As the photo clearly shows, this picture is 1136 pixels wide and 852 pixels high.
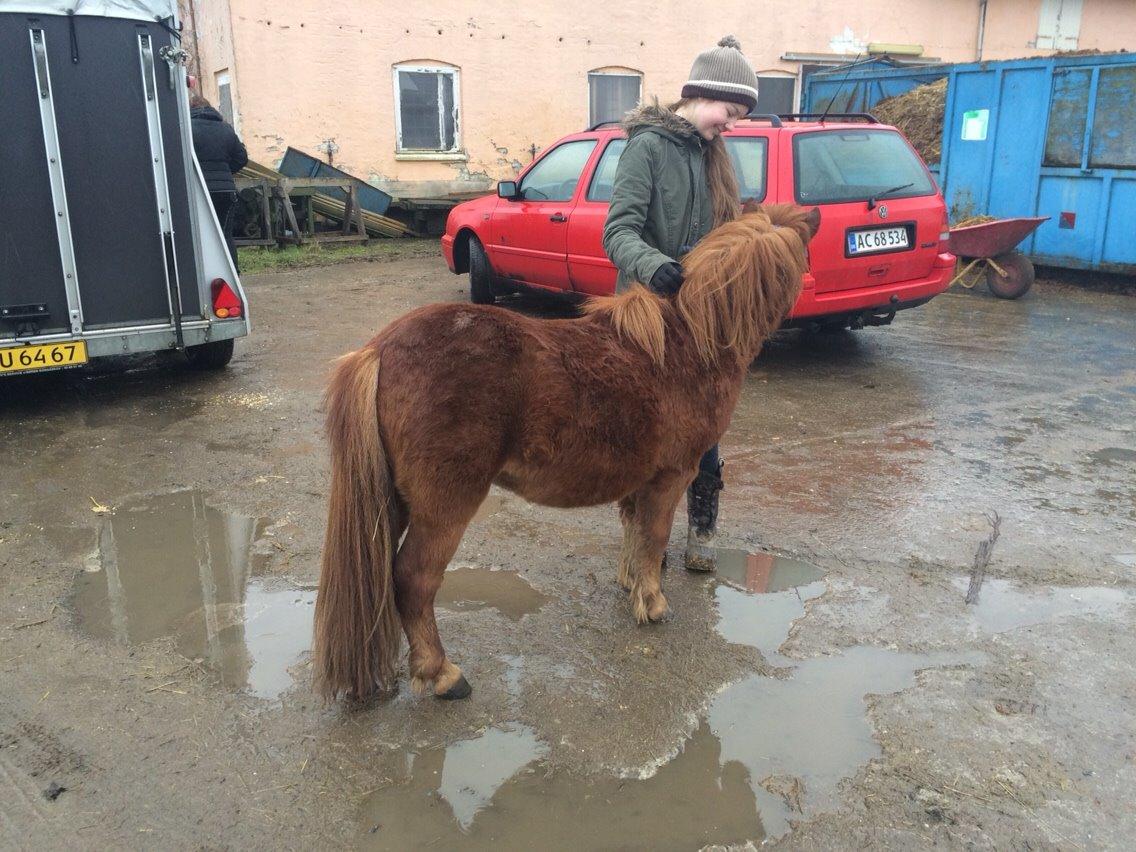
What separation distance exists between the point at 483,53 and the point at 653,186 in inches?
547

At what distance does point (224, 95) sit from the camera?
1550 centimetres

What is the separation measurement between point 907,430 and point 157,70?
5.62 metres

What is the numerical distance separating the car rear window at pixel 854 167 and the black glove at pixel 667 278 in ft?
12.2

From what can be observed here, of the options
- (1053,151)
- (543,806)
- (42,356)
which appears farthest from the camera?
(1053,151)

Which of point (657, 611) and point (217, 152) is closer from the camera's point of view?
point (657, 611)

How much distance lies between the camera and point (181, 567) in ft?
12.9

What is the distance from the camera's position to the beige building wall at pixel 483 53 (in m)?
14.7

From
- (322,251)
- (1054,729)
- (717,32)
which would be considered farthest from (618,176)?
(717,32)

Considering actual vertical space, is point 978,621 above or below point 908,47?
below

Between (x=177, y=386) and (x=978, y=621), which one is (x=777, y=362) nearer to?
(x=978, y=621)

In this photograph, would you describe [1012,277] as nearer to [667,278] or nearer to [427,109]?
[667,278]

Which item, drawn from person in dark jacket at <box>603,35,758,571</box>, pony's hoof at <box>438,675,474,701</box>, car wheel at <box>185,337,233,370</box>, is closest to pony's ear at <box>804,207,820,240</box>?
person in dark jacket at <box>603,35,758,571</box>

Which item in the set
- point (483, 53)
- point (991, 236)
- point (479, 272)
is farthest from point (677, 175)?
point (483, 53)

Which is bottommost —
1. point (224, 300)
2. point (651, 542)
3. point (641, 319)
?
point (651, 542)
